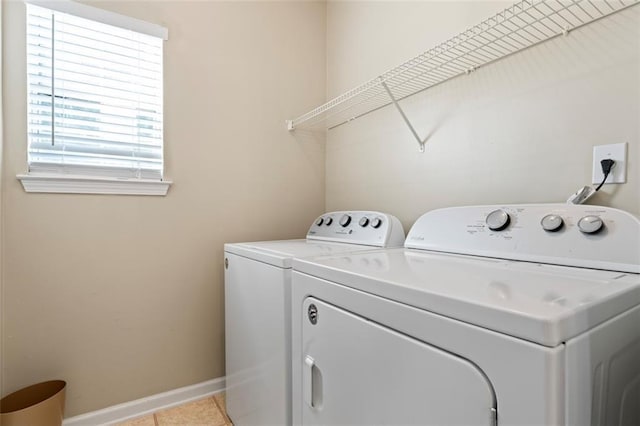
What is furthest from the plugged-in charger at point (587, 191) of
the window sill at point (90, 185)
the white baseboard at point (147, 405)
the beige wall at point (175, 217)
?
the white baseboard at point (147, 405)

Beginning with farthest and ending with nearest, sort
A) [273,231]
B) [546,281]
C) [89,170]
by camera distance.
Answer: [273,231] < [89,170] < [546,281]

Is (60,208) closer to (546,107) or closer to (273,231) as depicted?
(273,231)

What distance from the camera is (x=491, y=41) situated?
116cm

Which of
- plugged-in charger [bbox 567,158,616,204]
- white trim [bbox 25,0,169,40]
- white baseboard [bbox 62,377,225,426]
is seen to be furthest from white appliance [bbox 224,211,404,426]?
white trim [bbox 25,0,169,40]

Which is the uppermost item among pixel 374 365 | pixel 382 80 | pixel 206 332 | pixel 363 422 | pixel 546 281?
pixel 382 80

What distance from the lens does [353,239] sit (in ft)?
5.01

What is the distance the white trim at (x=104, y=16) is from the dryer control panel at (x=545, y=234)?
161cm

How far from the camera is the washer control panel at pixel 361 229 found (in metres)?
1.40

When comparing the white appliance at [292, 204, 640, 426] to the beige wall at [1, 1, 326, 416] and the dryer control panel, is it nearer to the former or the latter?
the dryer control panel

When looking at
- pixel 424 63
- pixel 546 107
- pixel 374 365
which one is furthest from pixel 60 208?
pixel 546 107

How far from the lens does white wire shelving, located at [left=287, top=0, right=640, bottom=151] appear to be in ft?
3.21

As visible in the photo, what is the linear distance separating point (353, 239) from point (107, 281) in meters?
1.18

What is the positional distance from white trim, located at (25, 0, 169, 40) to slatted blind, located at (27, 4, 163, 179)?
2 cm

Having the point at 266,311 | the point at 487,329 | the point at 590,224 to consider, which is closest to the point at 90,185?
the point at 266,311
